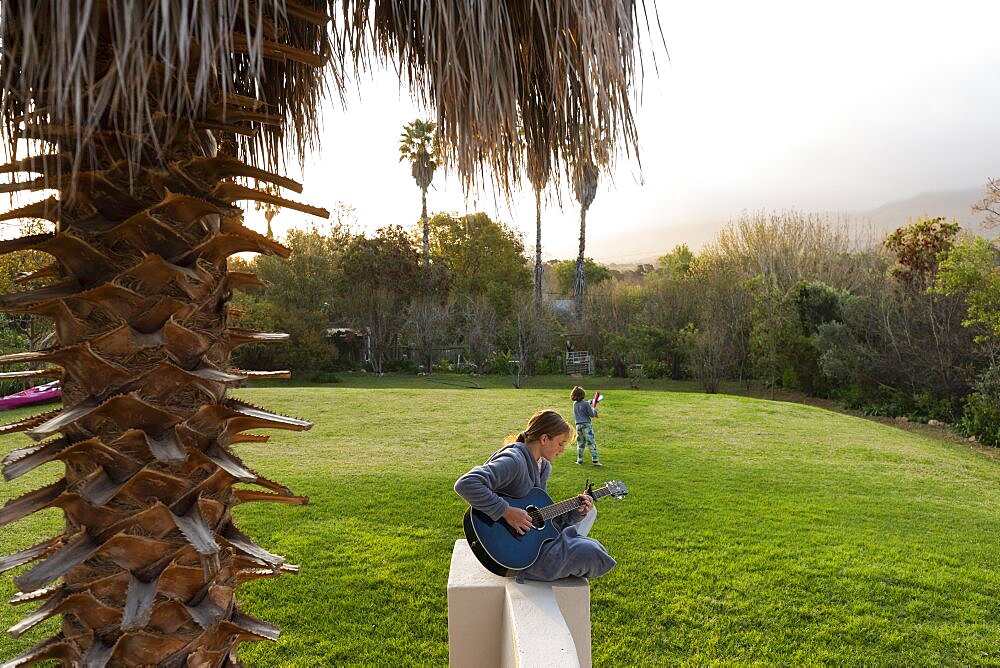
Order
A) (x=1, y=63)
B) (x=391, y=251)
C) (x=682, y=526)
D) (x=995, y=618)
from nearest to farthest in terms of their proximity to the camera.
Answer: (x=1, y=63)
(x=995, y=618)
(x=682, y=526)
(x=391, y=251)

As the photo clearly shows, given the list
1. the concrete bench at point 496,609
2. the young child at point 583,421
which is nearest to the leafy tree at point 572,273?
the young child at point 583,421

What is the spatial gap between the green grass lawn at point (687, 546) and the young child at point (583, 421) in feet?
1.02

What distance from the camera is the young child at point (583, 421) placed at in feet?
34.1

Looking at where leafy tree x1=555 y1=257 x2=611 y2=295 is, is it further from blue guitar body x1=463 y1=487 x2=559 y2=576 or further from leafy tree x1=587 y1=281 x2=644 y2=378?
blue guitar body x1=463 y1=487 x2=559 y2=576

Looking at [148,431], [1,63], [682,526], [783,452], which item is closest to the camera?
[1,63]

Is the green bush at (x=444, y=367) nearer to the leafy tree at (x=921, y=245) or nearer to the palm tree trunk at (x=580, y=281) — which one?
the palm tree trunk at (x=580, y=281)

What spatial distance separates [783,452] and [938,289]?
827 centimetres

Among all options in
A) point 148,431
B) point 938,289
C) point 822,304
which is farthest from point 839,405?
point 148,431

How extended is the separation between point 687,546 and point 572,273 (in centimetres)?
4785

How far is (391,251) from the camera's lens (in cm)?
3134

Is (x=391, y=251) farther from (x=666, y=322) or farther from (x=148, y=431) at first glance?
(x=148, y=431)

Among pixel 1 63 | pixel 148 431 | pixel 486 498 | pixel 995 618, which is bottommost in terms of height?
pixel 995 618

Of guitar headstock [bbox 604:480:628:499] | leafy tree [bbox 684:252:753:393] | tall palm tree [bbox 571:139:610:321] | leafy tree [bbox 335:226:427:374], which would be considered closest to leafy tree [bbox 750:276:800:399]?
leafy tree [bbox 684:252:753:393]

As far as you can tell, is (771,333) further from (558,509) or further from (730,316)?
(558,509)
